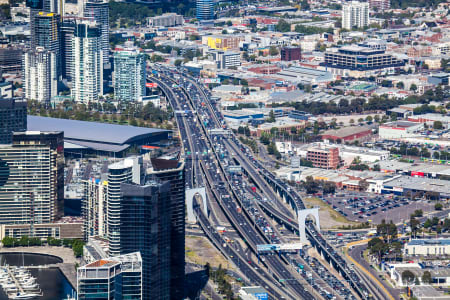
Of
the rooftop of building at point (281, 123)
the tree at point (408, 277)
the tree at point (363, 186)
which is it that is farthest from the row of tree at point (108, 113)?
the tree at point (408, 277)

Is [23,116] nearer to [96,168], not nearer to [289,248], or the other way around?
[96,168]

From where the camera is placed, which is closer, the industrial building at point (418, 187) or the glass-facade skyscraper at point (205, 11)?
the industrial building at point (418, 187)

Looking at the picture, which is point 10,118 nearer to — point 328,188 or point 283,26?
point 328,188

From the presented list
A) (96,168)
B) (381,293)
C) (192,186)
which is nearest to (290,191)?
(192,186)

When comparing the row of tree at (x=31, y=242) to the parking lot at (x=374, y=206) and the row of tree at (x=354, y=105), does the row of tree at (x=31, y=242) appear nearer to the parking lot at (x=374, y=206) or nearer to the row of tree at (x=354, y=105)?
the parking lot at (x=374, y=206)

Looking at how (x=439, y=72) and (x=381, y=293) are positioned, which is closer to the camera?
(x=381, y=293)

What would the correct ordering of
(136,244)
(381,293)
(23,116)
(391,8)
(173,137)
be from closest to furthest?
1. (136,244)
2. (381,293)
3. (23,116)
4. (173,137)
5. (391,8)

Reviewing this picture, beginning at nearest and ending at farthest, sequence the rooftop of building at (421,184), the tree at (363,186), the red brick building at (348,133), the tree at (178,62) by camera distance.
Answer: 1. the rooftop of building at (421,184)
2. the tree at (363,186)
3. the red brick building at (348,133)
4. the tree at (178,62)

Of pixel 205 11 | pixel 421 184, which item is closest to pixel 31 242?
pixel 421 184
